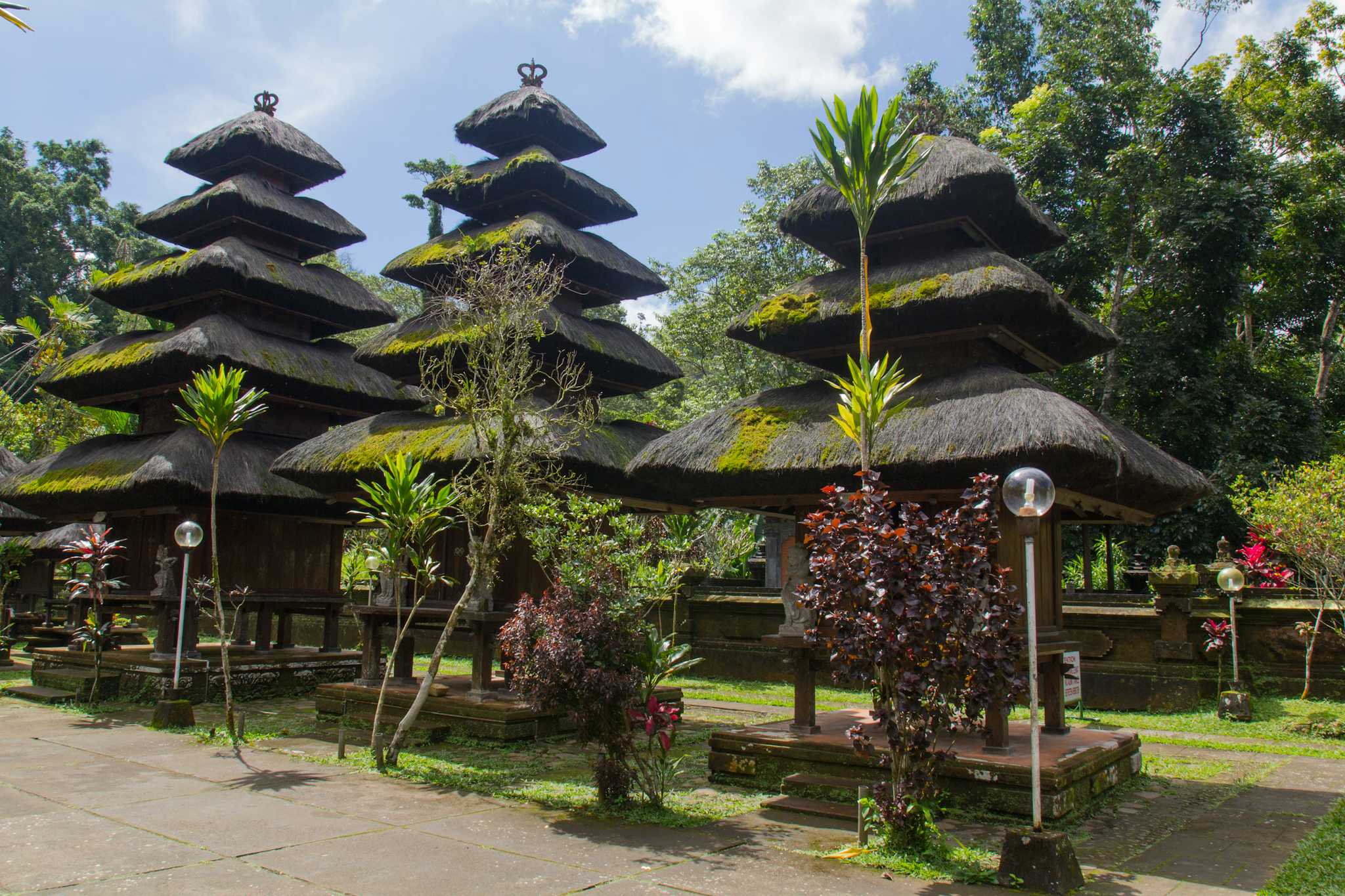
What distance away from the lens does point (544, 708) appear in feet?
24.5

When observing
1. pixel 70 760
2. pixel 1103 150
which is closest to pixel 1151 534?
Answer: pixel 1103 150

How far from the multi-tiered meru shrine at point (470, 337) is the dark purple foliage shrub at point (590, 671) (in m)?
3.47

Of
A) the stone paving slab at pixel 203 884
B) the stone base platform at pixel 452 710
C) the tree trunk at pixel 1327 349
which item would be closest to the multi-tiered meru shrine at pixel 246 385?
the stone base platform at pixel 452 710

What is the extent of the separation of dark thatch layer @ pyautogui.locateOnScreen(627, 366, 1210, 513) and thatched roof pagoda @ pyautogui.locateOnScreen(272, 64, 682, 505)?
265 centimetres

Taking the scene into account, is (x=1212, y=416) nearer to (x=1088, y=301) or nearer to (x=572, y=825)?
(x=1088, y=301)

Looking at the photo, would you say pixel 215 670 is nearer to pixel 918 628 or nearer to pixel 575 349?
pixel 575 349

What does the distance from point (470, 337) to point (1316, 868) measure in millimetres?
8303

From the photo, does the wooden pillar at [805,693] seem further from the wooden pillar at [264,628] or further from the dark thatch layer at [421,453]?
the wooden pillar at [264,628]

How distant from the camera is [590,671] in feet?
23.2

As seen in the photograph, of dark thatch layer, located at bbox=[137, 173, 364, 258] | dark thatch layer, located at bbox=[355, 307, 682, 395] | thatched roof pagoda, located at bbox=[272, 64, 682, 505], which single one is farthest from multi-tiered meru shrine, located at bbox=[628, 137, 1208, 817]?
dark thatch layer, located at bbox=[137, 173, 364, 258]

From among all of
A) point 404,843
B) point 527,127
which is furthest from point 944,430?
point 527,127

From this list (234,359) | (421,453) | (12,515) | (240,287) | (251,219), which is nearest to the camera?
(421,453)

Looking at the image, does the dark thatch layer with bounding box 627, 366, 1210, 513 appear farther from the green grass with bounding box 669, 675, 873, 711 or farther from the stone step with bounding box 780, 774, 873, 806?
the green grass with bounding box 669, 675, 873, 711

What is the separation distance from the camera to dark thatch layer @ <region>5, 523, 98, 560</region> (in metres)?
20.0
